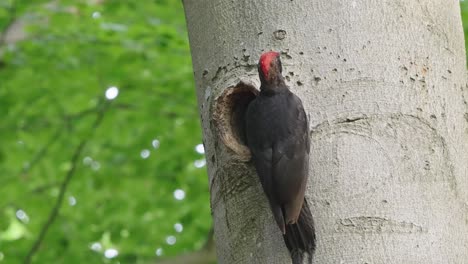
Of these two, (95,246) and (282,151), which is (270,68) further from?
(95,246)

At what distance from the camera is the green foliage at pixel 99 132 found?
5.23 m

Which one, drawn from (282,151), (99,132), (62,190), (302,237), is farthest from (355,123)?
(99,132)

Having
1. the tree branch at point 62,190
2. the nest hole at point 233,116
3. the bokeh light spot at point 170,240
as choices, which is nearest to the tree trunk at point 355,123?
the nest hole at point 233,116

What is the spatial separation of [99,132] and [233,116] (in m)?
4.08

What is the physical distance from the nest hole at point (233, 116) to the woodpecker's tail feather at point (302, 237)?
0.22 meters

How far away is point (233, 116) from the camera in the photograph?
1.88 m

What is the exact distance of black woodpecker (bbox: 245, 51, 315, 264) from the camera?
1583mm

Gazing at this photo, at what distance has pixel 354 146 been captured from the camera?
1.65 meters

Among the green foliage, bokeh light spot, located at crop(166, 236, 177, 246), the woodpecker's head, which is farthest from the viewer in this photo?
bokeh light spot, located at crop(166, 236, 177, 246)

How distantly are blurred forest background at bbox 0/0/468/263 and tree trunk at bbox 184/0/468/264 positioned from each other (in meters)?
3.30

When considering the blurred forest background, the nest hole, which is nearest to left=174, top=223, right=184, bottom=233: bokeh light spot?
the blurred forest background

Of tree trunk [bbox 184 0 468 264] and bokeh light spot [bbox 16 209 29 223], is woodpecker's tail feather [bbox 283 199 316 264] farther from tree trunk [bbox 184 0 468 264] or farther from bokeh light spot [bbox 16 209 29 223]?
bokeh light spot [bbox 16 209 29 223]

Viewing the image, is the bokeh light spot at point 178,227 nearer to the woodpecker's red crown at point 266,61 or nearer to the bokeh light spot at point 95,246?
the bokeh light spot at point 95,246

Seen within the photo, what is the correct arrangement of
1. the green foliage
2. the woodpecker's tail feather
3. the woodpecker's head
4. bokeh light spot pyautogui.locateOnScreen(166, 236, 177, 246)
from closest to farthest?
the woodpecker's tail feather, the woodpecker's head, the green foliage, bokeh light spot pyautogui.locateOnScreen(166, 236, 177, 246)
